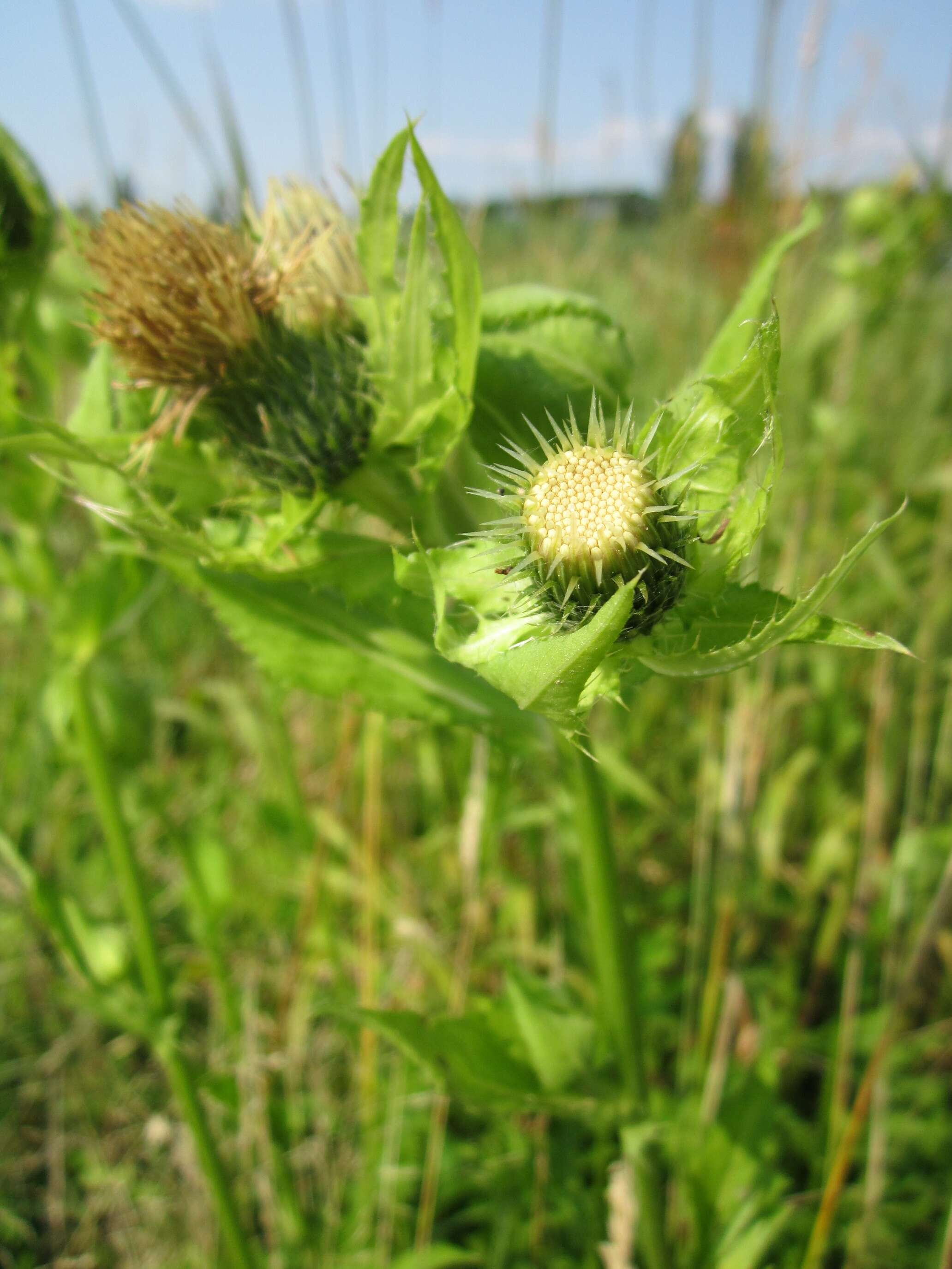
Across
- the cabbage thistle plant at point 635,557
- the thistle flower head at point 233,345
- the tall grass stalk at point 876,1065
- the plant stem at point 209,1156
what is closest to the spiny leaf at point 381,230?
the thistle flower head at point 233,345

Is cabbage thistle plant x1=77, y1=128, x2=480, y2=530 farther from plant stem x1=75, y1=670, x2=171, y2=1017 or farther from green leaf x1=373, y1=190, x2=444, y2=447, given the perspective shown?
plant stem x1=75, y1=670, x2=171, y2=1017

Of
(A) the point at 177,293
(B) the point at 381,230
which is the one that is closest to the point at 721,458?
(B) the point at 381,230

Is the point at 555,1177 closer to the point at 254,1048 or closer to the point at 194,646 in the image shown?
the point at 254,1048

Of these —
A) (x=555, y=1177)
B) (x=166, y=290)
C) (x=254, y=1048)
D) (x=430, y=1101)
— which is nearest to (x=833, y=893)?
(x=555, y=1177)

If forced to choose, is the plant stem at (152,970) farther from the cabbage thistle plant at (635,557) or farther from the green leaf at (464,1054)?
the cabbage thistle plant at (635,557)

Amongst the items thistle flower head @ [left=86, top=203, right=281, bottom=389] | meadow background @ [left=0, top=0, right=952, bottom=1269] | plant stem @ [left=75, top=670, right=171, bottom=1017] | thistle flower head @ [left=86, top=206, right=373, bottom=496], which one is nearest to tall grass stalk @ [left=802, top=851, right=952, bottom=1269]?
meadow background @ [left=0, top=0, right=952, bottom=1269]
